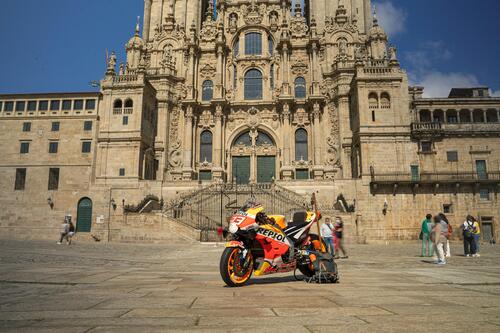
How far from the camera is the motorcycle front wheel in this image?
652cm

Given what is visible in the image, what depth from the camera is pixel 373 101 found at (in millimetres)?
34375

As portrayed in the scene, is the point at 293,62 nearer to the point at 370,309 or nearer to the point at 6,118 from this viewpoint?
the point at 6,118

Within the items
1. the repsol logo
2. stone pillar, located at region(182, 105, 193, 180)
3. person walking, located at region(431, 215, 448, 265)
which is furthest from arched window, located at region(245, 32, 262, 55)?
the repsol logo

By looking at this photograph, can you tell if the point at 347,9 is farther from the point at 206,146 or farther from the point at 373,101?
the point at 206,146

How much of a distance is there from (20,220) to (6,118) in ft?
37.3

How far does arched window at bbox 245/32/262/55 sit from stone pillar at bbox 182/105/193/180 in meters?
10.6

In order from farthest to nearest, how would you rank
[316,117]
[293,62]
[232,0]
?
[232,0]
[293,62]
[316,117]

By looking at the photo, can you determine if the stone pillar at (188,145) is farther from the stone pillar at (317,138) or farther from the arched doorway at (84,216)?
the stone pillar at (317,138)

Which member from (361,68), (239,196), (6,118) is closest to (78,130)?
(6,118)

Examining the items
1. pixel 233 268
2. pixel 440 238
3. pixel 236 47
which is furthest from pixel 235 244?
pixel 236 47

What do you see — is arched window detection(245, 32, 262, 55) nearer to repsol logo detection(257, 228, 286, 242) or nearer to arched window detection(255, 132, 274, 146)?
arched window detection(255, 132, 274, 146)

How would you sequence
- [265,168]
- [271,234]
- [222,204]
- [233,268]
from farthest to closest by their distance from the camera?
[265,168]
[222,204]
[271,234]
[233,268]

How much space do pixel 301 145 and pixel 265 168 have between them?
483 centimetres

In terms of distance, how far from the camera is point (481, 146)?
1319 inches
